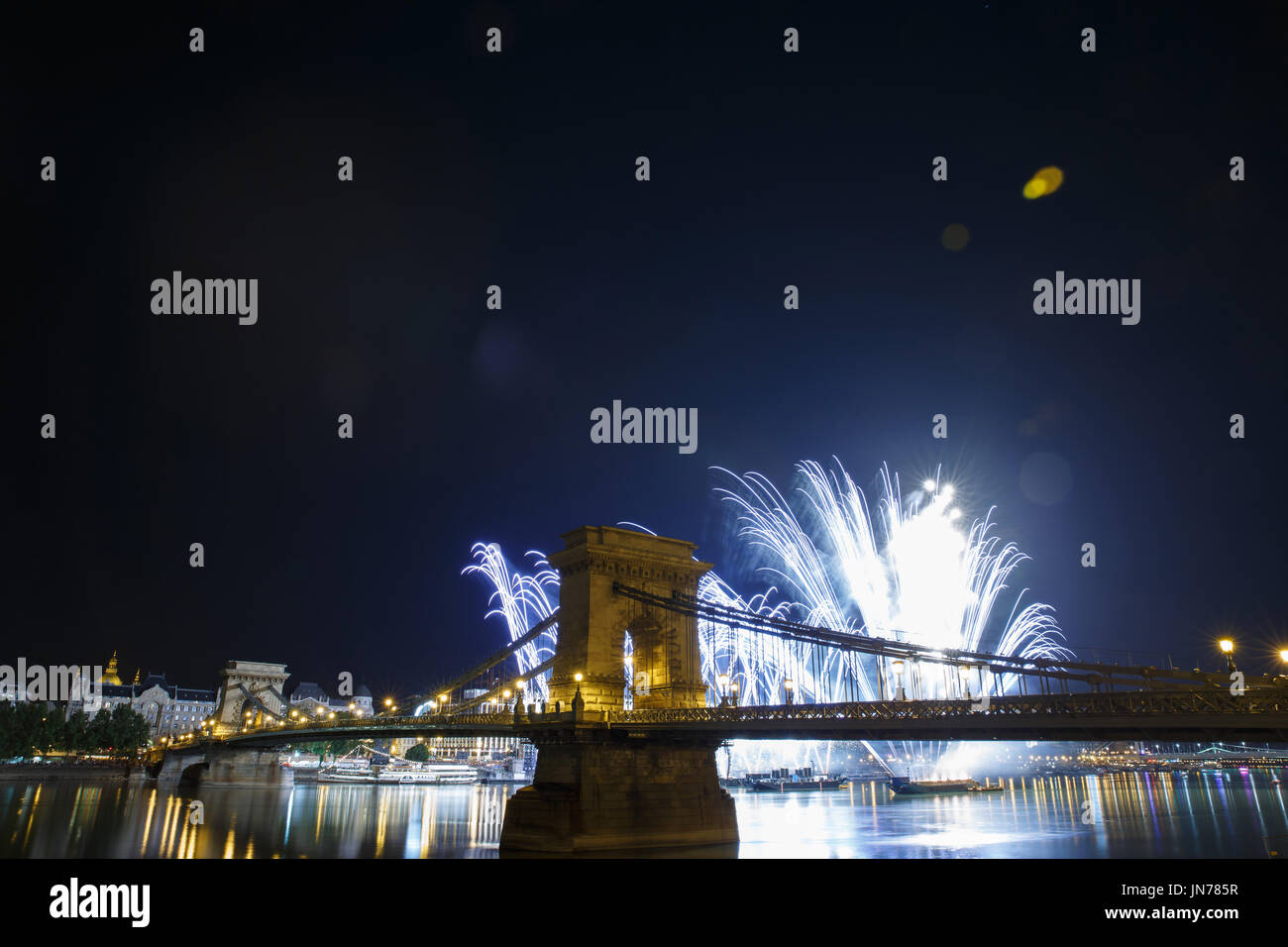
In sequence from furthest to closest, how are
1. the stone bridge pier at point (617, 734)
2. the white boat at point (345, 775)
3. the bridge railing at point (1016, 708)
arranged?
the white boat at point (345, 775)
the stone bridge pier at point (617, 734)
the bridge railing at point (1016, 708)

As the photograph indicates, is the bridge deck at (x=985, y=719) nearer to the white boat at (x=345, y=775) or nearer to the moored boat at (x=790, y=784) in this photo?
the moored boat at (x=790, y=784)

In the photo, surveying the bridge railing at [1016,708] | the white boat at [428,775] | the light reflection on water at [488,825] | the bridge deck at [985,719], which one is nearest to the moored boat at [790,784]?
the light reflection on water at [488,825]

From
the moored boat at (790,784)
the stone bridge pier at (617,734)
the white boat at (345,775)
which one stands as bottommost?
the moored boat at (790,784)

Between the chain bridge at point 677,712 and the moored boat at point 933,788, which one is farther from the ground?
the chain bridge at point 677,712

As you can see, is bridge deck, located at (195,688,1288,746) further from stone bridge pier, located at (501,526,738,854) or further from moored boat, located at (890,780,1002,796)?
moored boat, located at (890,780,1002,796)

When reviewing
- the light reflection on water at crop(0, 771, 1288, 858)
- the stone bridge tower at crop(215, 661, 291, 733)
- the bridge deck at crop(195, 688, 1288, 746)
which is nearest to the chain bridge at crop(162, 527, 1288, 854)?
the bridge deck at crop(195, 688, 1288, 746)

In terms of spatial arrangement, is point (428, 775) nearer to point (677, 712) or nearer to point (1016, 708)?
point (677, 712)
